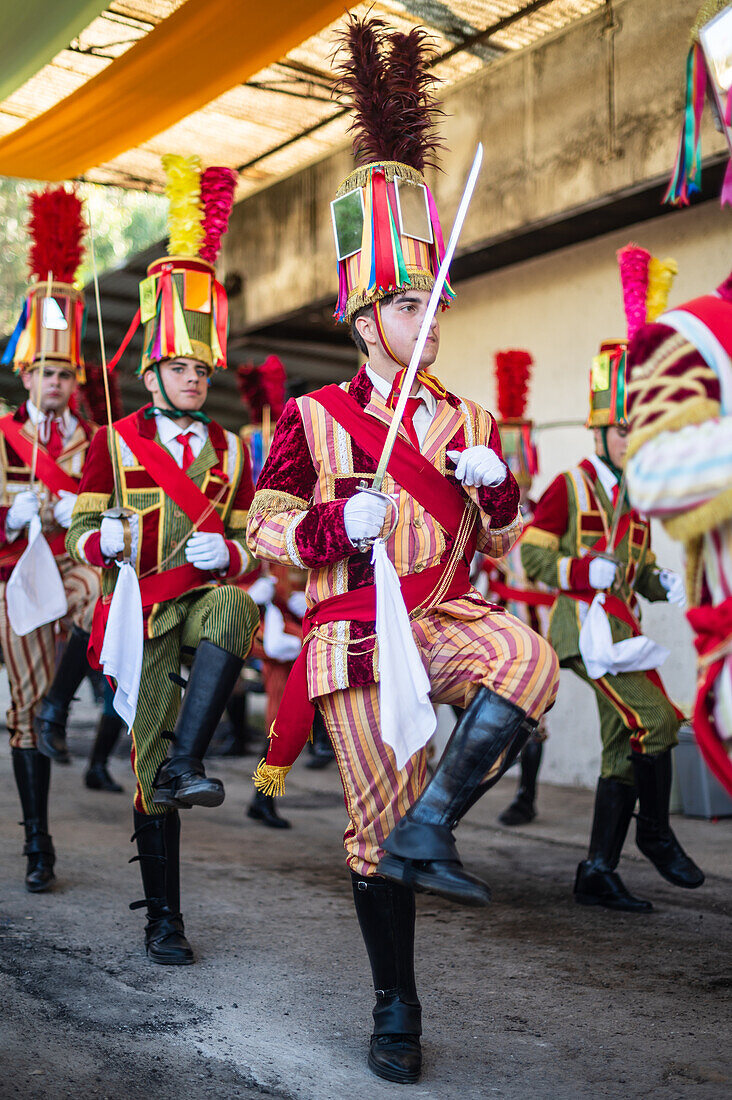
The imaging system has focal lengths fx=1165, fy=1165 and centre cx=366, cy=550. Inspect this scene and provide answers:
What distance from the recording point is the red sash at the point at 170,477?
374 centimetres

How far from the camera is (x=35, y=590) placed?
443 centimetres

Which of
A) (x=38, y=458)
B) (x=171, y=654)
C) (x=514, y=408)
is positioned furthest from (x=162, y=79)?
(x=514, y=408)

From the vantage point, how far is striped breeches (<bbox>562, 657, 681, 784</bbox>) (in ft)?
13.5

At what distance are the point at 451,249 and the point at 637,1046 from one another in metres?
1.93

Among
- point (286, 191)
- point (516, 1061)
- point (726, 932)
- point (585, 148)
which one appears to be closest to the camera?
point (516, 1061)

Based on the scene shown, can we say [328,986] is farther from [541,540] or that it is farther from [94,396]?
[94,396]

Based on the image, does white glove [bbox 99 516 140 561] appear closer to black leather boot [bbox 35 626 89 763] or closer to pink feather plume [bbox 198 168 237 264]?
pink feather plume [bbox 198 168 237 264]

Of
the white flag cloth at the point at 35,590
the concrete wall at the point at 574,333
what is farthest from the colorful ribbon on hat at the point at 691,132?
the concrete wall at the point at 574,333

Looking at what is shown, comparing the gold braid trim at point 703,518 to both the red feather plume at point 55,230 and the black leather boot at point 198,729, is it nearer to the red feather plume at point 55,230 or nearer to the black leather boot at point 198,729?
the black leather boot at point 198,729

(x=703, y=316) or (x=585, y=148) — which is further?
(x=585, y=148)

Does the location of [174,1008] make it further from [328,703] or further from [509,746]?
[509,746]

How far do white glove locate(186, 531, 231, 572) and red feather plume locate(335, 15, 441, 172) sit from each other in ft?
4.10

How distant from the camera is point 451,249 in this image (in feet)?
8.54

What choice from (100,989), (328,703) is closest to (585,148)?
(328,703)
